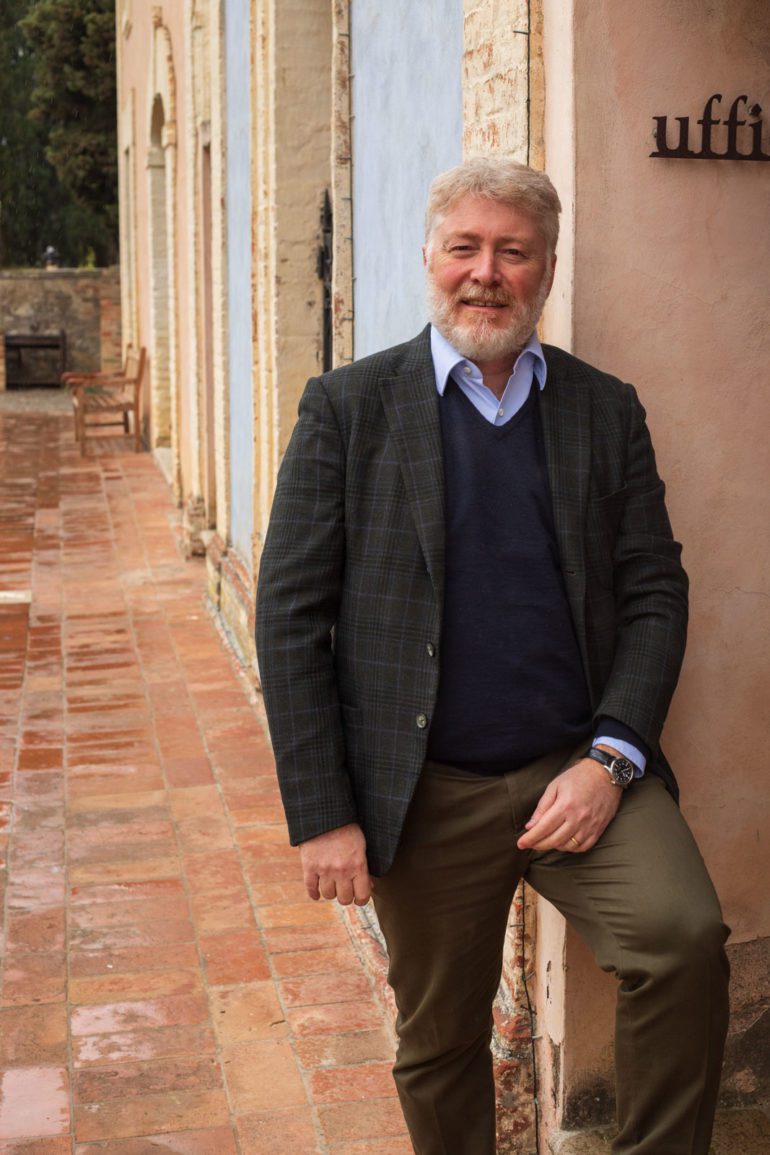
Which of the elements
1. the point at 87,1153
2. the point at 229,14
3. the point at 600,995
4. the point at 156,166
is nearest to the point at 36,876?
the point at 87,1153

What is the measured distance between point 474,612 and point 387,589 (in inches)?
6.4

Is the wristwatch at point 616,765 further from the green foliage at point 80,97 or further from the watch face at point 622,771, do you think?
the green foliage at point 80,97

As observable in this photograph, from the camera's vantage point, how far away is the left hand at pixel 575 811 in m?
2.65

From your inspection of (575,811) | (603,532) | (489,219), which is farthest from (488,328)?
(575,811)

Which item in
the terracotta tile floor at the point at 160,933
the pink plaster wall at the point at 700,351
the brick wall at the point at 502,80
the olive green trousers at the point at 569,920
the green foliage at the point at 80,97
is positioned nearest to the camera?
the olive green trousers at the point at 569,920

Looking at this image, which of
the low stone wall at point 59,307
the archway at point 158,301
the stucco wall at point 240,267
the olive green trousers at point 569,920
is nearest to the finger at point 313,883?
the olive green trousers at point 569,920

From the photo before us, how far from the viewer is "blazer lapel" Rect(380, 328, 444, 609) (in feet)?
8.86

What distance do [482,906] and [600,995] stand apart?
62 centimetres

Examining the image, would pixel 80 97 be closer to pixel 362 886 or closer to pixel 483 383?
pixel 483 383

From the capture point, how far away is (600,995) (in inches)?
131

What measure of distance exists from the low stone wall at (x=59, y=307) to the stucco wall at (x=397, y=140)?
2184cm

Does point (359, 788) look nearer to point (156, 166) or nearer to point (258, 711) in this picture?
point (258, 711)

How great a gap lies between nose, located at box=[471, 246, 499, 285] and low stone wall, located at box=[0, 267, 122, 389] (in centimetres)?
2431

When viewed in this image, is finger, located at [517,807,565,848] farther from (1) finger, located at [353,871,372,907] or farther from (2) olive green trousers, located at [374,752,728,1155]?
(1) finger, located at [353,871,372,907]
